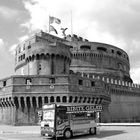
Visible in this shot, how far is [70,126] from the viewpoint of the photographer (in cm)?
1781

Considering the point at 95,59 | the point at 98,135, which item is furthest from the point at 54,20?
the point at 98,135

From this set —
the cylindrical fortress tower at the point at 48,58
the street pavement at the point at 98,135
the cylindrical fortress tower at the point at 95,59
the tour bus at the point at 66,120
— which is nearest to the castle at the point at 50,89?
the cylindrical fortress tower at the point at 48,58

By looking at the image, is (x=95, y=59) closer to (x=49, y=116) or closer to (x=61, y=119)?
(x=49, y=116)

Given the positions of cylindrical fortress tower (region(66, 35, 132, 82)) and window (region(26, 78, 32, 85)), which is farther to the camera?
cylindrical fortress tower (region(66, 35, 132, 82))

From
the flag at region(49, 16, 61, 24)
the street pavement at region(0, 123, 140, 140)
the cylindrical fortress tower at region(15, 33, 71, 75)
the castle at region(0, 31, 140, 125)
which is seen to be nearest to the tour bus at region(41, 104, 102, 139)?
the street pavement at region(0, 123, 140, 140)

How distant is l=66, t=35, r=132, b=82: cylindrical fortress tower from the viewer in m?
67.3

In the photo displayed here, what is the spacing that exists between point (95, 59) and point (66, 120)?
171 feet

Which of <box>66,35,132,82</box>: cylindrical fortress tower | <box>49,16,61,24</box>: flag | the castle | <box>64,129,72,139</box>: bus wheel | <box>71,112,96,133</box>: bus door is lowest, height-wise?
<box>64,129,72,139</box>: bus wheel

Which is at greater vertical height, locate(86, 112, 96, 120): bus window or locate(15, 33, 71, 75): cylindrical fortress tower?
locate(15, 33, 71, 75): cylindrical fortress tower

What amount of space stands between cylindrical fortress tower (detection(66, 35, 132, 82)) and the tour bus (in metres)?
47.3

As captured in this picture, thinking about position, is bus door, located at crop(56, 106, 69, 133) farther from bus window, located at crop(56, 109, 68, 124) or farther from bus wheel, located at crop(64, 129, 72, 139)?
bus wheel, located at crop(64, 129, 72, 139)

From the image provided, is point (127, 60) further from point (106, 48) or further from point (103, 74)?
point (103, 74)

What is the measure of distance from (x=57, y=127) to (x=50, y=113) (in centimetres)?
130

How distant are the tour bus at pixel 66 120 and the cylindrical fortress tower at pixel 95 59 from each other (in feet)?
155
